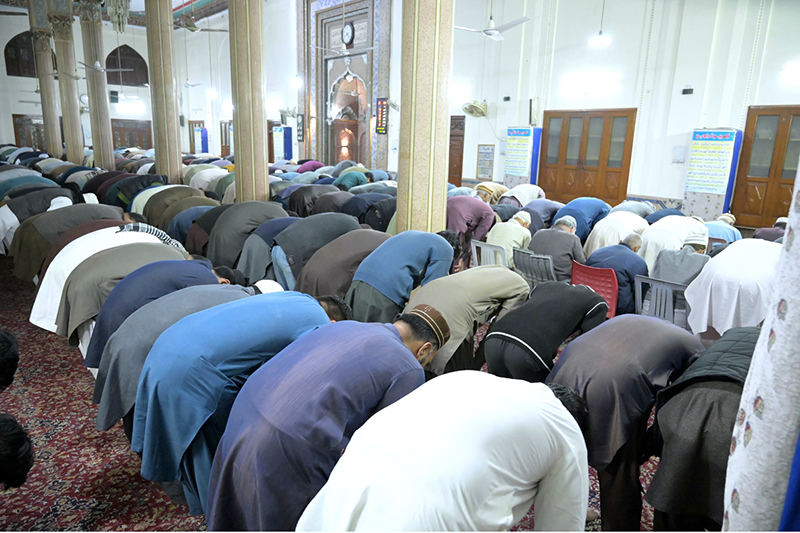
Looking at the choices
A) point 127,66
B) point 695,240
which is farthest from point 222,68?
point 695,240

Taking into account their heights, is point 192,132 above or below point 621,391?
above

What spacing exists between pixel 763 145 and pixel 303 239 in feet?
24.5

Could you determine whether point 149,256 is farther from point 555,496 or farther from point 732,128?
point 732,128

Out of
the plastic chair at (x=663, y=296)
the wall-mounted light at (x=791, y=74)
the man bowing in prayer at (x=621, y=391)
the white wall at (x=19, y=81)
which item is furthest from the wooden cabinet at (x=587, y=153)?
the white wall at (x=19, y=81)

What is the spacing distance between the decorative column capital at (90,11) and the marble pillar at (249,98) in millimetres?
6612

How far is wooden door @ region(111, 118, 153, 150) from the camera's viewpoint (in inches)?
819

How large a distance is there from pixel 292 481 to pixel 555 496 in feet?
2.45

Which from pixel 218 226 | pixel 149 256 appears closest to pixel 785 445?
pixel 149 256

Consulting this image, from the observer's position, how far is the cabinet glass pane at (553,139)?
10.3 metres

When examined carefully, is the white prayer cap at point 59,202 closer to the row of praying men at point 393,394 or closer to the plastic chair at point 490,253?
the row of praying men at point 393,394

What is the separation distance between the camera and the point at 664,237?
14.2 feet

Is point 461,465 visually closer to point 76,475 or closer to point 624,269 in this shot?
point 76,475

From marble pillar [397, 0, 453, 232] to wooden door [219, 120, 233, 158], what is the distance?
1608cm

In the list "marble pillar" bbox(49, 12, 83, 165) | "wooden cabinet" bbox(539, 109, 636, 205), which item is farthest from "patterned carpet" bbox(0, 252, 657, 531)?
"marble pillar" bbox(49, 12, 83, 165)
